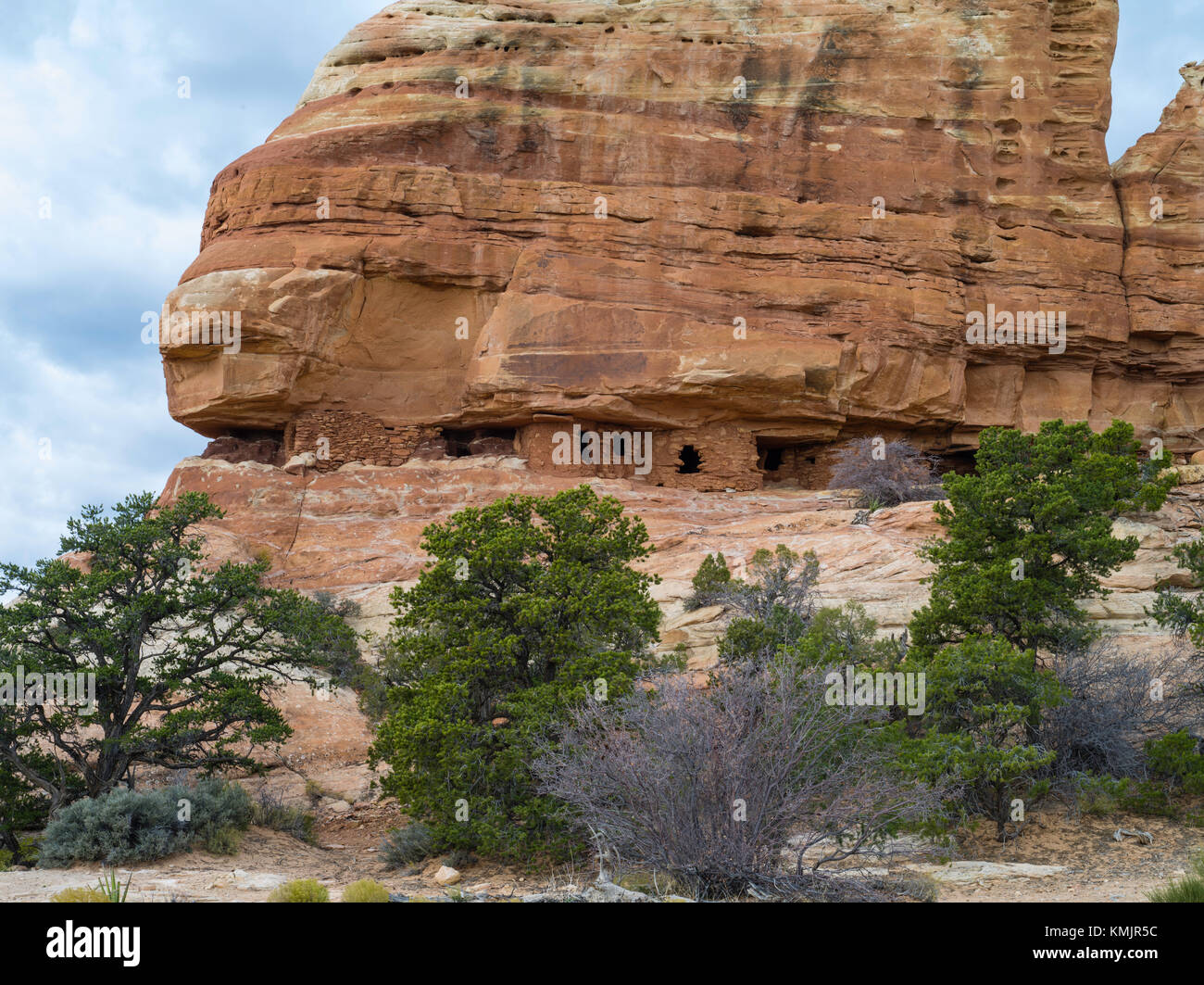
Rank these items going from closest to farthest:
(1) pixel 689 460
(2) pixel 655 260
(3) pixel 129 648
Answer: (3) pixel 129 648
(2) pixel 655 260
(1) pixel 689 460

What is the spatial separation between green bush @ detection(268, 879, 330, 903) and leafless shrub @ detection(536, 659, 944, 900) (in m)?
1.88

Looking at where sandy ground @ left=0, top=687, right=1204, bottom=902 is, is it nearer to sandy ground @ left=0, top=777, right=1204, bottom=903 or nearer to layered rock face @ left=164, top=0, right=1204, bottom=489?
sandy ground @ left=0, top=777, right=1204, bottom=903

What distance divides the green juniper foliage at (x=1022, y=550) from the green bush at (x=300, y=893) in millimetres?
6941

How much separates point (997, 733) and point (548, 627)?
457cm

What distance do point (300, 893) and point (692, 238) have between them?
17406mm

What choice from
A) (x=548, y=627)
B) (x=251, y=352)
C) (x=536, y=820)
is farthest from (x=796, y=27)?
(x=536, y=820)

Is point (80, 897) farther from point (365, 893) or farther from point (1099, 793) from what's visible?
point (1099, 793)

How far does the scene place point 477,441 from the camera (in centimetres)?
2189

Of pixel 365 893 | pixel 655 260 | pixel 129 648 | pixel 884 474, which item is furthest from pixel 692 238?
pixel 365 893

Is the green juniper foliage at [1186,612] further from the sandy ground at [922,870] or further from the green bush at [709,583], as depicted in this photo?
the green bush at [709,583]

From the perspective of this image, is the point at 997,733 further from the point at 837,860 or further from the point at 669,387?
the point at 669,387

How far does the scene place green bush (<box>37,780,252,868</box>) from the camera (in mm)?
8992

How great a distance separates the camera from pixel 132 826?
939 cm

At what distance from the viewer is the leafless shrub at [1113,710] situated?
992 cm
